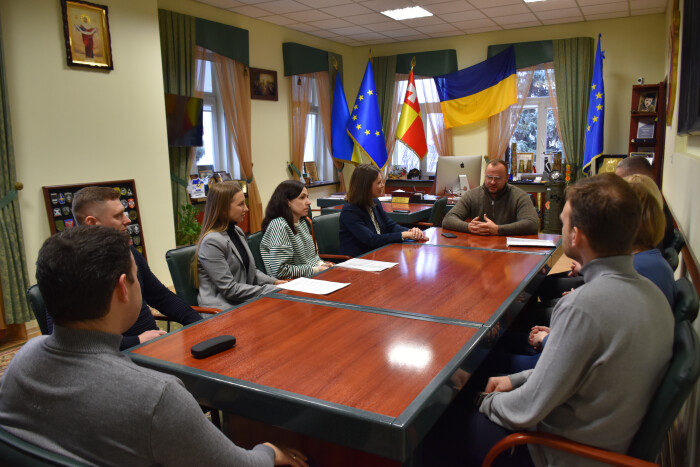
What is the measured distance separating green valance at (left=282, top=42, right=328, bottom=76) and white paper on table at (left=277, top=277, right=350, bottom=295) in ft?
17.0

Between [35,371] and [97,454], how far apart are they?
19 cm

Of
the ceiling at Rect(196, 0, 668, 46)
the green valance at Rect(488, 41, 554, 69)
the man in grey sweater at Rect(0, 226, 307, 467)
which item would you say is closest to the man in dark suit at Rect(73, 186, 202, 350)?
the man in grey sweater at Rect(0, 226, 307, 467)

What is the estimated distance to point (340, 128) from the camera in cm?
767

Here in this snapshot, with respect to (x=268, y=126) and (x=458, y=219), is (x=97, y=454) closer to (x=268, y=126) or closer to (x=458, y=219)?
(x=458, y=219)

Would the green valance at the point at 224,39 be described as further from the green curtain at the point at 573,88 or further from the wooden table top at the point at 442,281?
the green curtain at the point at 573,88

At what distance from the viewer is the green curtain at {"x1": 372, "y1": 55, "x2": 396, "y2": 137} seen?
320 inches

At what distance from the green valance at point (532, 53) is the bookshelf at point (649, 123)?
4.29 feet

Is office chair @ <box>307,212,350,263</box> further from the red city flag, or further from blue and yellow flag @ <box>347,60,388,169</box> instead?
the red city flag

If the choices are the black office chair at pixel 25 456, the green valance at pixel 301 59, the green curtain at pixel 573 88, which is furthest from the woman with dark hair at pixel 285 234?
the green curtain at pixel 573 88

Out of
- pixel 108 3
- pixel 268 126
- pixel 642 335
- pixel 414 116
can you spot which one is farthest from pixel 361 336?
pixel 414 116

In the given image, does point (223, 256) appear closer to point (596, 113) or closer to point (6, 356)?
point (6, 356)

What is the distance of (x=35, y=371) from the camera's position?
3.11 ft

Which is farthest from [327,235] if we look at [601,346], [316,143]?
[316,143]

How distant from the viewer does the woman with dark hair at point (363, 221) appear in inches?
133
